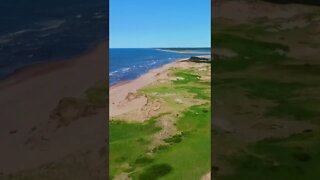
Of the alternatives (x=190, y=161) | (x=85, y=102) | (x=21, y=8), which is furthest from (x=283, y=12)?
(x=190, y=161)

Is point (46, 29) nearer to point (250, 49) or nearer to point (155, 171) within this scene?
point (250, 49)

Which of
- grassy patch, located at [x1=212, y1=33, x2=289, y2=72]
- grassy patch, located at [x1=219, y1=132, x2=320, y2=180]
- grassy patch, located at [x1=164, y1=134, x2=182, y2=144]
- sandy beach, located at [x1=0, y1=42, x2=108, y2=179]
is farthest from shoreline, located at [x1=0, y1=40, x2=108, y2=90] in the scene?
grassy patch, located at [x1=164, y1=134, x2=182, y2=144]

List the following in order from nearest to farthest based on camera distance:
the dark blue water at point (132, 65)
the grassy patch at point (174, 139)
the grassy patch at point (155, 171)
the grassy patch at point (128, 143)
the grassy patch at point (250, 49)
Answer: the grassy patch at point (250, 49), the grassy patch at point (155, 171), the grassy patch at point (128, 143), the grassy patch at point (174, 139), the dark blue water at point (132, 65)

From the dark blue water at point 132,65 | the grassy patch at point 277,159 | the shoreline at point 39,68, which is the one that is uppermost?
the shoreline at point 39,68

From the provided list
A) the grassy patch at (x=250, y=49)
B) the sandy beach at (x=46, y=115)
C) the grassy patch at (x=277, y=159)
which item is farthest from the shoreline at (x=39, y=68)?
the grassy patch at (x=277, y=159)

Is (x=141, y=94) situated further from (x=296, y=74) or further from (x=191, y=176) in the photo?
(x=296, y=74)

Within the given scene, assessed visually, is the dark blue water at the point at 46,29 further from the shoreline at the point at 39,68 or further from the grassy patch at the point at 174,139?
the grassy patch at the point at 174,139
